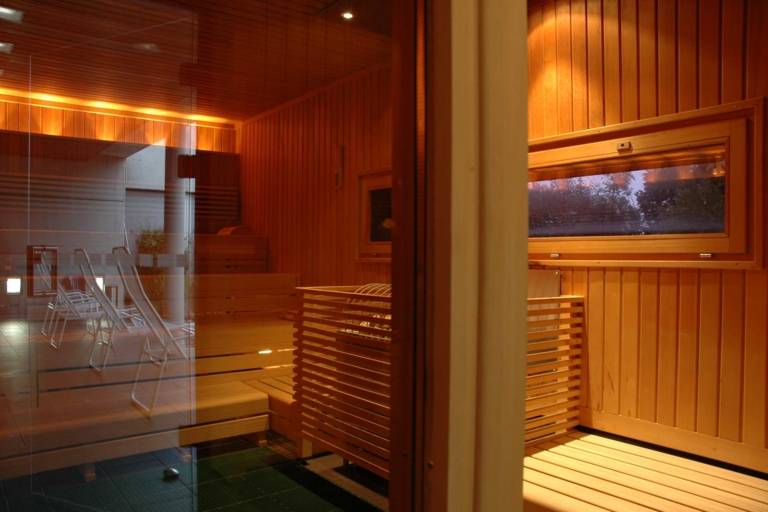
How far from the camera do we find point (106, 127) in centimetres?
127

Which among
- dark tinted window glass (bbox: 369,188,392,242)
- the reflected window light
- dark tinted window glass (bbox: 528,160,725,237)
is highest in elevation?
dark tinted window glass (bbox: 528,160,725,237)

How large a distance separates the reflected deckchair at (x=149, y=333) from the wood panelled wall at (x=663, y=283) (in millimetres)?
1941

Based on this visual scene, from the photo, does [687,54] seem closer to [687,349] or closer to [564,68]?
[564,68]

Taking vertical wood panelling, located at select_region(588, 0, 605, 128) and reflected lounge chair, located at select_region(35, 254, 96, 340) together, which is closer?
reflected lounge chair, located at select_region(35, 254, 96, 340)

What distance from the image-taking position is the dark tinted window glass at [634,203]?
239 centimetres

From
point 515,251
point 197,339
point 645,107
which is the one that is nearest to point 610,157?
point 645,107

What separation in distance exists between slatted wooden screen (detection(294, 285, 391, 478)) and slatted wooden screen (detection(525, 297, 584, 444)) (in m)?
1.20

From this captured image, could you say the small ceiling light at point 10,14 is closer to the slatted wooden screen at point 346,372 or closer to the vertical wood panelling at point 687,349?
the slatted wooden screen at point 346,372

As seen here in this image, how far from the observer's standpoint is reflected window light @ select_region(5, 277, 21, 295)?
41.7 inches

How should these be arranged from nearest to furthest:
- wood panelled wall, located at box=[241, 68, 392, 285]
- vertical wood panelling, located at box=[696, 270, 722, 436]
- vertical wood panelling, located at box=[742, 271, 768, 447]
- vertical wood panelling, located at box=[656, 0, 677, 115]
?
wood panelled wall, located at box=[241, 68, 392, 285] → vertical wood panelling, located at box=[742, 271, 768, 447] → vertical wood panelling, located at box=[696, 270, 722, 436] → vertical wood panelling, located at box=[656, 0, 677, 115]

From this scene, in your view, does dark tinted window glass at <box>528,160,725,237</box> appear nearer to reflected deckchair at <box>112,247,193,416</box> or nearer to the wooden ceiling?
the wooden ceiling

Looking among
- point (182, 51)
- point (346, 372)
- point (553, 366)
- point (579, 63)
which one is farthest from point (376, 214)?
point (579, 63)

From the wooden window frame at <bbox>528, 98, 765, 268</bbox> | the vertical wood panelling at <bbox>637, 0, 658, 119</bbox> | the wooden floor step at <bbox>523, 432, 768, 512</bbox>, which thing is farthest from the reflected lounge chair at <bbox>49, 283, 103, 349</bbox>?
the vertical wood panelling at <bbox>637, 0, 658, 119</bbox>

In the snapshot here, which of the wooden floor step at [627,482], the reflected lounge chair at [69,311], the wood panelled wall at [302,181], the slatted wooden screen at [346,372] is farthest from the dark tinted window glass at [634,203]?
the reflected lounge chair at [69,311]
